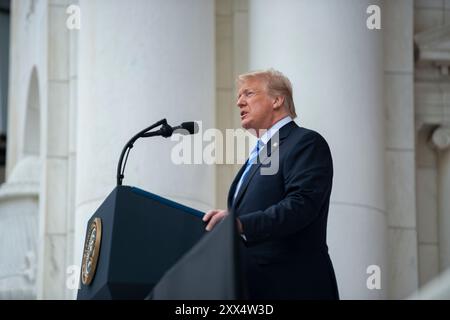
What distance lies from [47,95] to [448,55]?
299 centimetres

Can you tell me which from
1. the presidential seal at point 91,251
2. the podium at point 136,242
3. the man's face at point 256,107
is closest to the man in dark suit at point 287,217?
the man's face at point 256,107

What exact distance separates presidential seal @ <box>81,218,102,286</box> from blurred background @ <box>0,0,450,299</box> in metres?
2.60


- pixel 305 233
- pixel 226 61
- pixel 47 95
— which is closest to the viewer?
pixel 305 233

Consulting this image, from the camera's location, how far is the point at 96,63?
989cm

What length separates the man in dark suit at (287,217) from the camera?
6.16 m

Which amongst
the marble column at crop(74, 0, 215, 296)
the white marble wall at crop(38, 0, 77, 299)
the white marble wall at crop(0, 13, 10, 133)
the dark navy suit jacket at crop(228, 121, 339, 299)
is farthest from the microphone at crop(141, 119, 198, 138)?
the white marble wall at crop(0, 13, 10, 133)

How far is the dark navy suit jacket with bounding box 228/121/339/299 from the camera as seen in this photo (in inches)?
242

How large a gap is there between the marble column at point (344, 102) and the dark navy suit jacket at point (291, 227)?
3150mm

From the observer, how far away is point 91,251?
6.80 m

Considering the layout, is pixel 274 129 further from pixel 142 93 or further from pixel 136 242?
pixel 142 93

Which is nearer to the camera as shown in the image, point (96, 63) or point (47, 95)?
point (96, 63)
